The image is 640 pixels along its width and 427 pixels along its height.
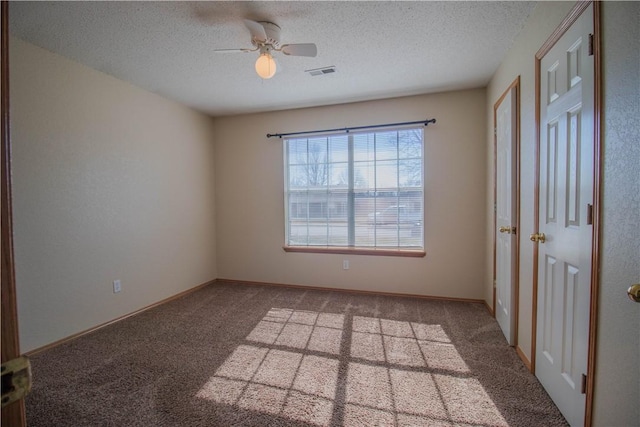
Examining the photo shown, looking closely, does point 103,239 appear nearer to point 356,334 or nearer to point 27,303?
point 27,303

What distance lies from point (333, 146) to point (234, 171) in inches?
58.8

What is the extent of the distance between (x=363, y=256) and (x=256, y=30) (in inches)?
105

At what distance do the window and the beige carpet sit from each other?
1013 mm

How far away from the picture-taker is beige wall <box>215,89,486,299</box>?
10.8ft

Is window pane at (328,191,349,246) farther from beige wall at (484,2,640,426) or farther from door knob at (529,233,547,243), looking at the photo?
beige wall at (484,2,640,426)

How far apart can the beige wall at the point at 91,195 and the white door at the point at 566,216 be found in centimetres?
361

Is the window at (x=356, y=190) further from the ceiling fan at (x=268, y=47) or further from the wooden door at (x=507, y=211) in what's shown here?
the ceiling fan at (x=268, y=47)

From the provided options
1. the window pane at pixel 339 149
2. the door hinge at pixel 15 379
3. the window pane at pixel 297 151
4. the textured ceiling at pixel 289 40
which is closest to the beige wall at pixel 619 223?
the textured ceiling at pixel 289 40

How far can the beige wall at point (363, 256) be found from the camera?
3.30 meters

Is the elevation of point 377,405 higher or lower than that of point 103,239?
lower

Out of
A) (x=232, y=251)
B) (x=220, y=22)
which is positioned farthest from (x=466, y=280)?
(x=220, y=22)

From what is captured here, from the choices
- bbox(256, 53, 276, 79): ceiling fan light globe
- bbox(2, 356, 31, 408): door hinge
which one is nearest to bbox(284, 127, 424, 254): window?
bbox(256, 53, 276, 79): ceiling fan light globe

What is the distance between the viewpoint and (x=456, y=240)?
3.37 meters

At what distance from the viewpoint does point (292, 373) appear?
200 cm
